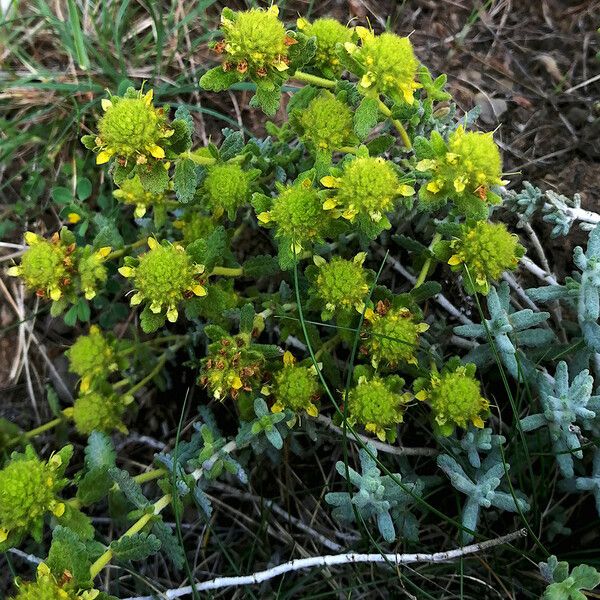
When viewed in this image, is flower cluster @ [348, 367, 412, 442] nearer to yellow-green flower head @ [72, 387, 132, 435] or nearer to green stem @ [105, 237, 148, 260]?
yellow-green flower head @ [72, 387, 132, 435]

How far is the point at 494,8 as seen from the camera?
13.5ft

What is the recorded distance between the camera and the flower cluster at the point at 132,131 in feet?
8.50

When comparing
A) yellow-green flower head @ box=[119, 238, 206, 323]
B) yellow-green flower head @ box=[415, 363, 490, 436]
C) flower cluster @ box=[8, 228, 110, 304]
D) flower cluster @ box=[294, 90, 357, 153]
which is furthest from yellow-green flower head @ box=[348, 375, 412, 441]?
flower cluster @ box=[8, 228, 110, 304]

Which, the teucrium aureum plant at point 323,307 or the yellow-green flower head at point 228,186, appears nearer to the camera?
the teucrium aureum plant at point 323,307

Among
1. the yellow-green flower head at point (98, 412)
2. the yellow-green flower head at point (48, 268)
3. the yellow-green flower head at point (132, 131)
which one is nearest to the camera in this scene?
the yellow-green flower head at point (132, 131)

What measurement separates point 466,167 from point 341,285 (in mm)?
716

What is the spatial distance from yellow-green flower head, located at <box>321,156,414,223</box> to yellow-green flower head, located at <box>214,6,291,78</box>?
20.0 inches

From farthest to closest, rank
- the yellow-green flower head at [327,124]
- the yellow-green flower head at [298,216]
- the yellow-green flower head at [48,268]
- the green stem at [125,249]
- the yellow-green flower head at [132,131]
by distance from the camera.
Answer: the green stem at [125,249] → the yellow-green flower head at [48,268] → the yellow-green flower head at [327,124] → the yellow-green flower head at [298,216] → the yellow-green flower head at [132,131]

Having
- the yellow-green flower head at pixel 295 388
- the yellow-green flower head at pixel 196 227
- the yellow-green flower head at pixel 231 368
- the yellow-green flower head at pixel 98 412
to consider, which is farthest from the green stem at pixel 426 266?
the yellow-green flower head at pixel 98 412

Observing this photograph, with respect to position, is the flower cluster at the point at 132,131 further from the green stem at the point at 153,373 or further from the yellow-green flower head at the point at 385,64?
the green stem at the point at 153,373

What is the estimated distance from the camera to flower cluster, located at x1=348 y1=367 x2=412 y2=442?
278cm

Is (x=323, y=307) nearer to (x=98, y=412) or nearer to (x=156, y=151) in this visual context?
(x=156, y=151)

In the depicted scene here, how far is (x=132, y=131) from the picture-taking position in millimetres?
2596

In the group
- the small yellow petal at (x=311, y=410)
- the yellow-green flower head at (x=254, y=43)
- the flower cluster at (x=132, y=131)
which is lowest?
the small yellow petal at (x=311, y=410)
